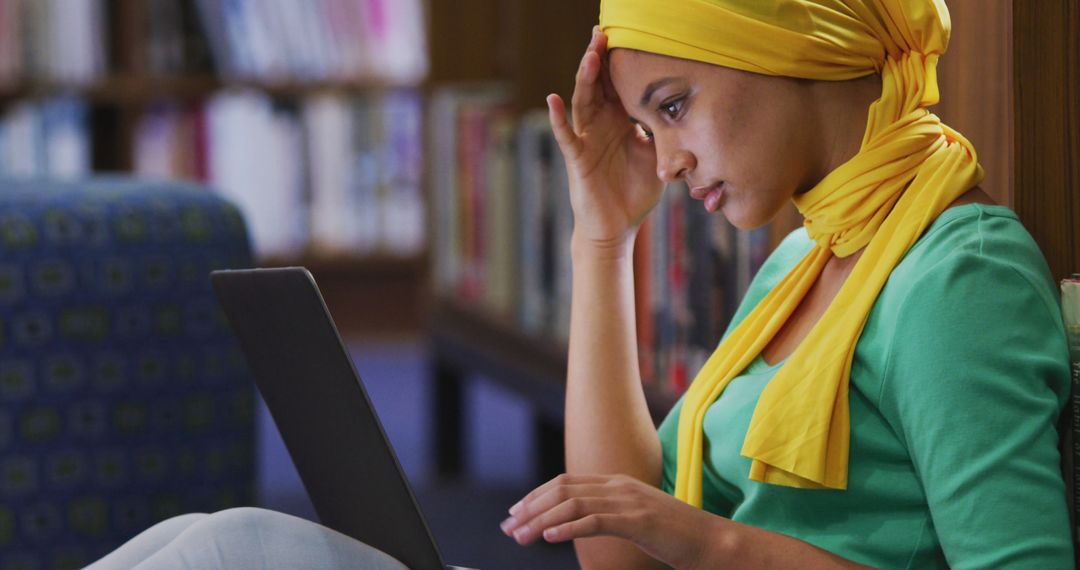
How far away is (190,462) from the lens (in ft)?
6.38

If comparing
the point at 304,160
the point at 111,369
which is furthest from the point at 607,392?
the point at 304,160

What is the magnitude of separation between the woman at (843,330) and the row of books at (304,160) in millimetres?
3070

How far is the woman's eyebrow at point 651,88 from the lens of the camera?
1.00 metres

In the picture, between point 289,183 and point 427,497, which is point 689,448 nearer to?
point 427,497

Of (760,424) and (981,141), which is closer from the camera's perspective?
(760,424)

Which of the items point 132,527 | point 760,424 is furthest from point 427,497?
point 760,424

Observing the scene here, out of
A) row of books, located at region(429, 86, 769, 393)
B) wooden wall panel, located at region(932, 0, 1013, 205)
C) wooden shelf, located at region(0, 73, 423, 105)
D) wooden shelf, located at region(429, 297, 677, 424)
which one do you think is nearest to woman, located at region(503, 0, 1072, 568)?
wooden wall panel, located at region(932, 0, 1013, 205)

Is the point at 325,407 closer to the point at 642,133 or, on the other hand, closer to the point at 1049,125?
the point at 642,133

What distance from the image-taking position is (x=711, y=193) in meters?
1.02

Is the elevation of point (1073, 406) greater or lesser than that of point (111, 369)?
greater

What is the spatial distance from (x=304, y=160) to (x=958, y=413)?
136 inches

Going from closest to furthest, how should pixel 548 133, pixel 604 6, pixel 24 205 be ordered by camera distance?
pixel 604 6 < pixel 24 205 < pixel 548 133

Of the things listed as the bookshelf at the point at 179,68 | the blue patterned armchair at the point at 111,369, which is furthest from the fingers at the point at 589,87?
the bookshelf at the point at 179,68

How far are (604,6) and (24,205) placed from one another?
42.3 inches
